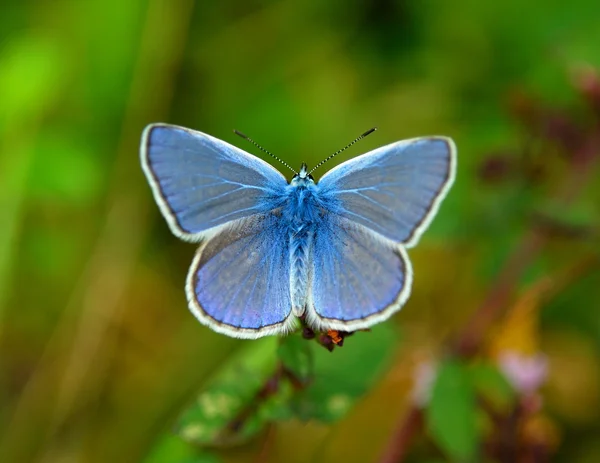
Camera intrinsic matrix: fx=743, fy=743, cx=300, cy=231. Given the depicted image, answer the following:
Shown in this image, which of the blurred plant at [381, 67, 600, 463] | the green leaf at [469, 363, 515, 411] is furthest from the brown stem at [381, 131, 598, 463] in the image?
the green leaf at [469, 363, 515, 411]

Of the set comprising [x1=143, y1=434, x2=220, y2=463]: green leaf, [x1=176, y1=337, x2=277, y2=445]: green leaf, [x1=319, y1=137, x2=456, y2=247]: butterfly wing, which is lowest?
[x1=143, y1=434, x2=220, y2=463]: green leaf

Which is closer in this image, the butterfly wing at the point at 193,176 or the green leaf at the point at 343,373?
the butterfly wing at the point at 193,176

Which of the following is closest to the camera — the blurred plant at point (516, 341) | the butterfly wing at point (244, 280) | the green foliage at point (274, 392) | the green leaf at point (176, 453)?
the butterfly wing at point (244, 280)

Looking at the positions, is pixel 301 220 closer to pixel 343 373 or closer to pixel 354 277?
pixel 354 277

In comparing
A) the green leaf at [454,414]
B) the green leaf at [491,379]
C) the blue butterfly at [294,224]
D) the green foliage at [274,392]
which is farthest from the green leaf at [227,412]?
the green leaf at [491,379]

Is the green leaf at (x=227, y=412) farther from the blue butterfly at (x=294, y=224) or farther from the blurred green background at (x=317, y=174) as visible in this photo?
the blue butterfly at (x=294, y=224)

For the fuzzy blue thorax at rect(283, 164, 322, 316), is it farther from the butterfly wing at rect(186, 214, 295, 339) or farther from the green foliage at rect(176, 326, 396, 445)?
the green foliage at rect(176, 326, 396, 445)
